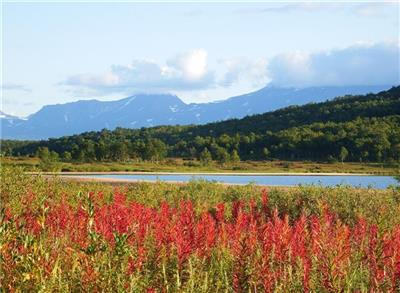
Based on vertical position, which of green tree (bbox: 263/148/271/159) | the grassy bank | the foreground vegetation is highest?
green tree (bbox: 263/148/271/159)

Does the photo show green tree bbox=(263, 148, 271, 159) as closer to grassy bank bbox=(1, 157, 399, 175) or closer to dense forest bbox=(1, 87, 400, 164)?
dense forest bbox=(1, 87, 400, 164)

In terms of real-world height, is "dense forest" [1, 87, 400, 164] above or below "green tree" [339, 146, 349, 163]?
above

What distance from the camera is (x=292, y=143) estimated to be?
142 m

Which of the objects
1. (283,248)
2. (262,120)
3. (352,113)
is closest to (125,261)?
(283,248)

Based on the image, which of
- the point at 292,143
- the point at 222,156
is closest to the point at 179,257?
the point at 222,156

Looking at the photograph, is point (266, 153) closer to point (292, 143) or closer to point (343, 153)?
point (292, 143)

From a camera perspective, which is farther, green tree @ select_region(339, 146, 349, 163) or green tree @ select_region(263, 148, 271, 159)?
green tree @ select_region(263, 148, 271, 159)

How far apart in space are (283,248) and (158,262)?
1.62m

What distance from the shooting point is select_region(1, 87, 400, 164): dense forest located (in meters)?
128

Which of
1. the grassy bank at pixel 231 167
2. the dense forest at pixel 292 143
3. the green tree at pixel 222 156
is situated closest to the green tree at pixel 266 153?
the dense forest at pixel 292 143

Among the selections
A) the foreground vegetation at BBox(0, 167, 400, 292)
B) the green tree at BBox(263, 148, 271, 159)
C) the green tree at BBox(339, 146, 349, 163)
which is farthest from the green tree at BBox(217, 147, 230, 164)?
the foreground vegetation at BBox(0, 167, 400, 292)

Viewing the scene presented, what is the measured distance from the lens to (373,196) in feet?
63.7

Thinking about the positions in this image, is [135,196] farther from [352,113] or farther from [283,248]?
[352,113]

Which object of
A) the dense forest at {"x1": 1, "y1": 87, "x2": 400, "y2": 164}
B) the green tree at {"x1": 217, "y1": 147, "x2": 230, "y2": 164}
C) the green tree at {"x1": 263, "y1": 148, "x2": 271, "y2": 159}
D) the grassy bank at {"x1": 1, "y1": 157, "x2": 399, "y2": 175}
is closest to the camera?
the grassy bank at {"x1": 1, "y1": 157, "x2": 399, "y2": 175}
